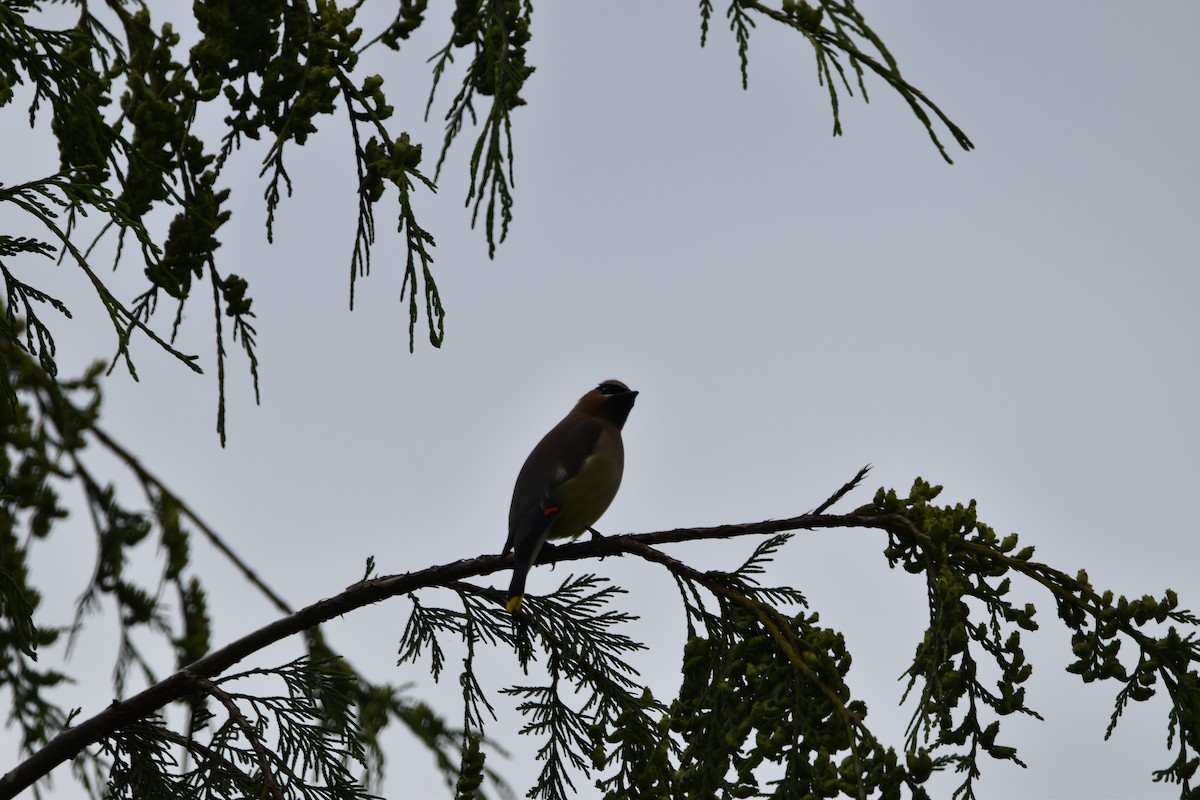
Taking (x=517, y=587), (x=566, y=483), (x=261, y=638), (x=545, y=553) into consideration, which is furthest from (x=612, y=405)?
(x=261, y=638)

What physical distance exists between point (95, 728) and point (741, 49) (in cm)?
255

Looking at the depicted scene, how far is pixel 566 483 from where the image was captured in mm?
5207

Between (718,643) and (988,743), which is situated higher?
(718,643)

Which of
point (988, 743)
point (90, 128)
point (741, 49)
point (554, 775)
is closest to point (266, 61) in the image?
point (90, 128)

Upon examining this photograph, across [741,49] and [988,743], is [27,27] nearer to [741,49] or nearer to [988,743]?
[741,49]

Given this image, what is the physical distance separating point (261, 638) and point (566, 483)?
1.81 m

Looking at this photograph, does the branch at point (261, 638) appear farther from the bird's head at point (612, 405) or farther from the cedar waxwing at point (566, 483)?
the bird's head at point (612, 405)

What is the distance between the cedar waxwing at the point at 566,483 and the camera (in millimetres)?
4898

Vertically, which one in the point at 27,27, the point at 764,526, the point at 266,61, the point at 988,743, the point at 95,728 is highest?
the point at 266,61

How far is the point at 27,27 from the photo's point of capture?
312 cm

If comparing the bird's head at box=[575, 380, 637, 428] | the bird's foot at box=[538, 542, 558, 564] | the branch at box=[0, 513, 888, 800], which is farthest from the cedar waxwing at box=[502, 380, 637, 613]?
the branch at box=[0, 513, 888, 800]

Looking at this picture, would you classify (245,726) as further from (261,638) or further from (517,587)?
(517,587)

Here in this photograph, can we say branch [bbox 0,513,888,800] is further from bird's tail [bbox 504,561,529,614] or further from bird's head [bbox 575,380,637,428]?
bird's head [bbox 575,380,637,428]

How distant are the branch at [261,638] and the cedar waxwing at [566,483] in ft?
2.80
